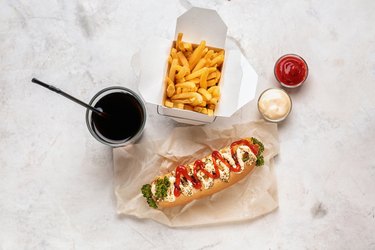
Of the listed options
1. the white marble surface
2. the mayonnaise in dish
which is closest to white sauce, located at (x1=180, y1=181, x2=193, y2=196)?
the white marble surface

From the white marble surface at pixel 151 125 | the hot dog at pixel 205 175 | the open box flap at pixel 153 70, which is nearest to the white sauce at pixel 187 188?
the hot dog at pixel 205 175

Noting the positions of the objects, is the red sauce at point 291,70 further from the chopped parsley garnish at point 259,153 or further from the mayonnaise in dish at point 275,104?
the chopped parsley garnish at point 259,153

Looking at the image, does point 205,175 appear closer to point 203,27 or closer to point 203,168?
point 203,168

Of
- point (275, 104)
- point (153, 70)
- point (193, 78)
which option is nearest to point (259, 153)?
point (275, 104)

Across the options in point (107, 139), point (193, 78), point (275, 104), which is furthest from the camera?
point (275, 104)

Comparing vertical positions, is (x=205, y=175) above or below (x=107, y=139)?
below

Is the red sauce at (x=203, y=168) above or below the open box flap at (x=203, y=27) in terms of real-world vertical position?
below
